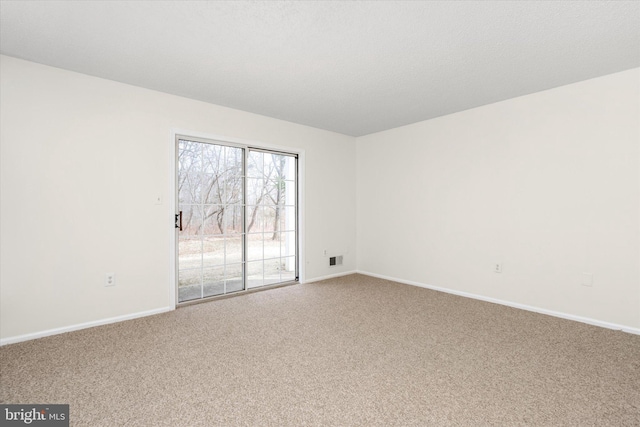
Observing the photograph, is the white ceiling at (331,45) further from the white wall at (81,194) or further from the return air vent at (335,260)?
the return air vent at (335,260)

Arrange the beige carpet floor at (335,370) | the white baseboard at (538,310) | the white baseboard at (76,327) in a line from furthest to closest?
1. the white baseboard at (538,310)
2. the white baseboard at (76,327)
3. the beige carpet floor at (335,370)

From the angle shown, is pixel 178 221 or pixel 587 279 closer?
pixel 587 279

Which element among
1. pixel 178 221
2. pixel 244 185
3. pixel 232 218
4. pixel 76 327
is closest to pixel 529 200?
pixel 244 185

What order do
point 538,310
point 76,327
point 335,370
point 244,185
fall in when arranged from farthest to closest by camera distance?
1. point 244,185
2. point 538,310
3. point 76,327
4. point 335,370

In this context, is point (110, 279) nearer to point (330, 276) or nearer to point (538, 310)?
point (330, 276)

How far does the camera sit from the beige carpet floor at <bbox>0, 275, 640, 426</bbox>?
166 cm

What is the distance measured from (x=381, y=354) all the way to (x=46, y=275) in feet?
9.89

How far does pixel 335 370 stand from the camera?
211 centimetres

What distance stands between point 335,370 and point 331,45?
8.03ft

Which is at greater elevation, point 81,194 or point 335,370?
point 81,194

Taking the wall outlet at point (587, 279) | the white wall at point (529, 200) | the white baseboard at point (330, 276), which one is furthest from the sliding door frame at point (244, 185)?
the wall outlet at point (587, 279)

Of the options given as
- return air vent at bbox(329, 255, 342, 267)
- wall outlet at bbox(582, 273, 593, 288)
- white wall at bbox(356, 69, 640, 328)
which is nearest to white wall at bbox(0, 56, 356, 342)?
return air vent at bbox(329, 255, 342, 267)

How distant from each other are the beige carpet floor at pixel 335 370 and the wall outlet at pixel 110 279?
42 centimetres

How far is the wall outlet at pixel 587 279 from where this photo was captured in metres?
3.01
